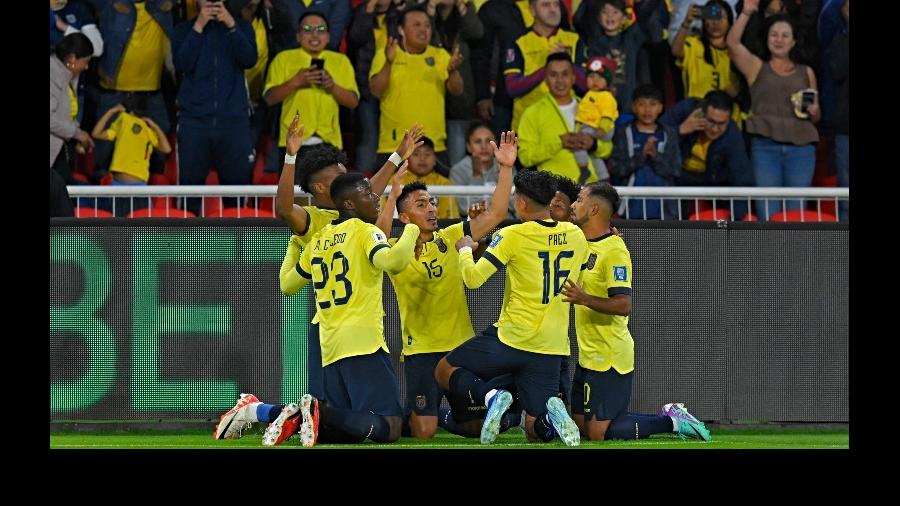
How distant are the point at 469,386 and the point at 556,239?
1256 millimetres

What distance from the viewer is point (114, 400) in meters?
13.4

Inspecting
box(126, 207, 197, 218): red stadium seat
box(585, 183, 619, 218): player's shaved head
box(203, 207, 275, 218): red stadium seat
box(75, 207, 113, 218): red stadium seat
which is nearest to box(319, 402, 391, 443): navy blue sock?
box(585, 183, 619, 218): player's shaved head

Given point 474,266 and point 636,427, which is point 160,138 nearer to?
point 474,266

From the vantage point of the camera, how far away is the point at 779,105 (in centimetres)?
1627

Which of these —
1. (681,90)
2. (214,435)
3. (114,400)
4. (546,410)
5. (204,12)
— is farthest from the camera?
(681,90)

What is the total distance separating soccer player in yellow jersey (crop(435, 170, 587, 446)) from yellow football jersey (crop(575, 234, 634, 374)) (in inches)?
19.1

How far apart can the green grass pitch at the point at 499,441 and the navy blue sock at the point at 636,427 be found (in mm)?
90

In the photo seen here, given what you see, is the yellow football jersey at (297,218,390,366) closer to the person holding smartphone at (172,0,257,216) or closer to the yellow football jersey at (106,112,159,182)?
the person holding smartphone at (172,0,257,216)

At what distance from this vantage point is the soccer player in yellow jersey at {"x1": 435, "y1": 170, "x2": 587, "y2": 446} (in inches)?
461

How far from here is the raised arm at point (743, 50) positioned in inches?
648

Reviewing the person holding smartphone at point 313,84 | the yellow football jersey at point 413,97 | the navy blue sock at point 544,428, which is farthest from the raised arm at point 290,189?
the yellow football jersey at point 413,97

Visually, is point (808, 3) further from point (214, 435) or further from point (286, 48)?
point (214, 435)
